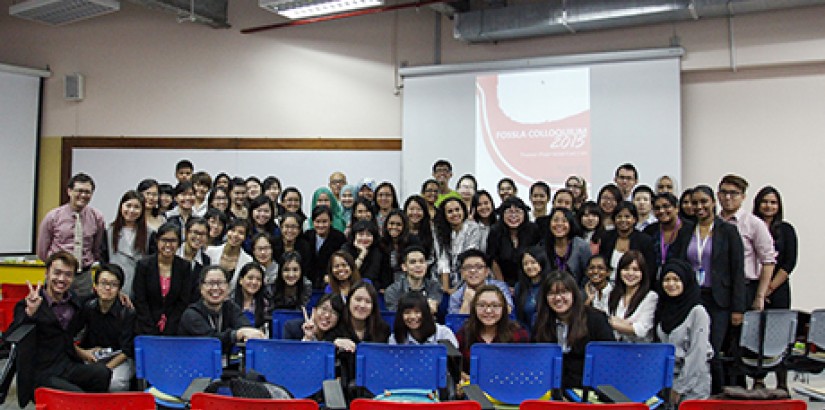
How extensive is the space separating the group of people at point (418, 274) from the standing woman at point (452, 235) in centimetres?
1

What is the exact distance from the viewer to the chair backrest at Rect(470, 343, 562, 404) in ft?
10.1

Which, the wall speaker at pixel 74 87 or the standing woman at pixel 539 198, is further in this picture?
the wall speaker at pixel 74 87

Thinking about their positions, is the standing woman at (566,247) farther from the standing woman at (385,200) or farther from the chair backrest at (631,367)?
the standing woman at (385,200)

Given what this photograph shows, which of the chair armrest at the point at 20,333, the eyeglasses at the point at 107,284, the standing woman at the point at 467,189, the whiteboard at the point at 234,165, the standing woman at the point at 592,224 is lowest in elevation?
the chair armrest at the point at 20,333

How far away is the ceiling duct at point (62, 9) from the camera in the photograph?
713 centimetres

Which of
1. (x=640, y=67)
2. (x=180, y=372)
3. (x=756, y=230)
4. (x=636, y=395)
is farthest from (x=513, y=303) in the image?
(x=640, y=67)

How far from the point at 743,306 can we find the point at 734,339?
0.23 metres

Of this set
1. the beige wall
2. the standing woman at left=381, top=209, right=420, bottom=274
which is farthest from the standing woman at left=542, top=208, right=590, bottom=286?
the beige wall

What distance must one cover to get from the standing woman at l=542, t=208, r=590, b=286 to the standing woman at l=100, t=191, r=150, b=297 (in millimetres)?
2886

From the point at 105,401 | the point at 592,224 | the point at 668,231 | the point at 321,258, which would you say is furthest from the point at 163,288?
the point at 668,231

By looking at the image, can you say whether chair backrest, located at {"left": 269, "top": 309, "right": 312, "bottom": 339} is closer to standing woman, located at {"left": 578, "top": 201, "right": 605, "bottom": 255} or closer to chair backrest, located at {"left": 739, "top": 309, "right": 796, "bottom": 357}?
standing woman, located at {"left": 578, "top": 201, "right": 605, "bottom": 255}

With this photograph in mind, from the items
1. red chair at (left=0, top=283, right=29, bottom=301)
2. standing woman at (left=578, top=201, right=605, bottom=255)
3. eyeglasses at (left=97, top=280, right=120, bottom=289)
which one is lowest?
red chair at (left=0, top=283, right=29, bottom=301)

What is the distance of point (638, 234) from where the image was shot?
4.27 meters

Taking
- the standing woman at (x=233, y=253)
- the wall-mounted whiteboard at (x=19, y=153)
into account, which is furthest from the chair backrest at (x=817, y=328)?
the wall-mounted whiteboard at (x=19, y=153)
